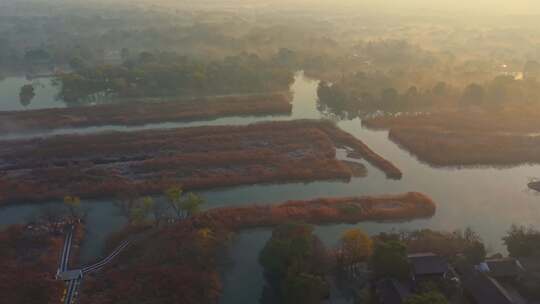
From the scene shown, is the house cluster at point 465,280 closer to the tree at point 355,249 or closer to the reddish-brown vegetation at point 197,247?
the tree at point 355,249

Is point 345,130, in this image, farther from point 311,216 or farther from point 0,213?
point 0,213

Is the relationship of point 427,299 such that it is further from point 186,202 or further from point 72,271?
point 72,271

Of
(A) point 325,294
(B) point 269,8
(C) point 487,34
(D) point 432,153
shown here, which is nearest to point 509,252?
(A) point 325,294

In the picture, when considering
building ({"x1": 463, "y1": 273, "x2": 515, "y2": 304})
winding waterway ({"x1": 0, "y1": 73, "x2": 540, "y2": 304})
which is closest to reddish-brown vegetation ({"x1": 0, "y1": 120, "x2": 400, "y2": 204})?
winding waterway ({"x1": 0, "y1": 73, "x2": 540, "y2": 304})

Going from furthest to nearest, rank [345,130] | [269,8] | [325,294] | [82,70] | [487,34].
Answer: [269,8], [487,34], [82,70], [345,130], [325,294]

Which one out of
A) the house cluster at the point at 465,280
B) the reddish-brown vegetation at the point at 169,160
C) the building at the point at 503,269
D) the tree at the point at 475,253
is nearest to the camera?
the house cluster at the point at 465,280

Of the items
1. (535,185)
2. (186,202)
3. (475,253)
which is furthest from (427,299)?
(535,185)

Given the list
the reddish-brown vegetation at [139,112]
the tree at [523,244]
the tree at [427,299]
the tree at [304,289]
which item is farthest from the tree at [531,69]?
the tree at [304,289]
